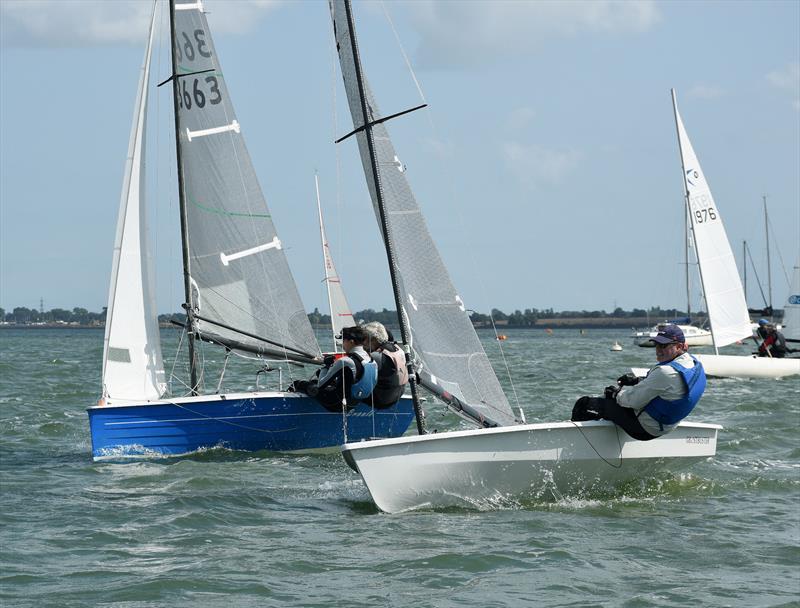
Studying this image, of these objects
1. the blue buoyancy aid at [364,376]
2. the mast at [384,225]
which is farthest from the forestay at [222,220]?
the mast at [384,225]

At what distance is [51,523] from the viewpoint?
8.07m

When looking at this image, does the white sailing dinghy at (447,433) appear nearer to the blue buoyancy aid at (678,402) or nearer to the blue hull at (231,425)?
the blue buoyancy aid at (678,402)

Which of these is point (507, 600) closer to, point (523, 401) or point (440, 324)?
point (440, 324)

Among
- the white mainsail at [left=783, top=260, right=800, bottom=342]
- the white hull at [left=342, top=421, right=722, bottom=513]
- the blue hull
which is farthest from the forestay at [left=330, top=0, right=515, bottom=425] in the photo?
the white mainsail at [left=783, top=260, right=800, bottom=342]

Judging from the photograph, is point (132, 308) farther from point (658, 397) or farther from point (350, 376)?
point (658, 397)

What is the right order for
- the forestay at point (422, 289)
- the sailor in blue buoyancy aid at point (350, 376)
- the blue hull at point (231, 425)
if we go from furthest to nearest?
the blue hull at point (231, 425) < the sailor in blue buoyancy aid at point (350, 376) < the forestay at point (422, 289)

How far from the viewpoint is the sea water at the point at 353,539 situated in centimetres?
632

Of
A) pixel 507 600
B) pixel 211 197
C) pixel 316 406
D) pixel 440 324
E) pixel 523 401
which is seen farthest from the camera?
pixel 523 401

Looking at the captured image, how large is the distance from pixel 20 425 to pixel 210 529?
23.8ft

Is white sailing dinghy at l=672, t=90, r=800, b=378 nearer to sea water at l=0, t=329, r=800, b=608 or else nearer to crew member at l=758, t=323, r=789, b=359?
crew member at l=758, t=323, r=789, b=359

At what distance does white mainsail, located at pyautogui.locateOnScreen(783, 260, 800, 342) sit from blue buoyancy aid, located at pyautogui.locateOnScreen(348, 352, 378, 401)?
21.2m

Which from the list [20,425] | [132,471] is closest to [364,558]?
[132,471]

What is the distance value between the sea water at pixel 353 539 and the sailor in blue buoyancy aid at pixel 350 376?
0.67 meters

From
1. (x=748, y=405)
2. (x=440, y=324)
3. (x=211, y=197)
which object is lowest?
(x=748, y=405)
